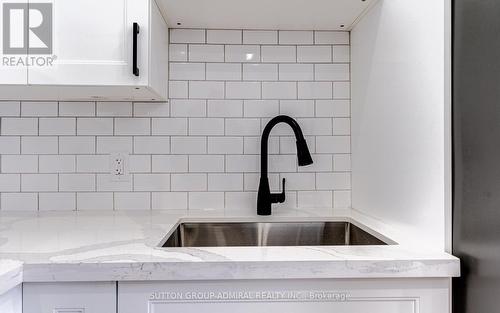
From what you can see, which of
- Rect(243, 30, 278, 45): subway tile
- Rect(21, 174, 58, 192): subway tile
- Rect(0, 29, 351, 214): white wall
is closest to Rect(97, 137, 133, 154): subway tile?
Rect(0, 29, 351, 214): white wall

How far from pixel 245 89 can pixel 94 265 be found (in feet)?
3.00

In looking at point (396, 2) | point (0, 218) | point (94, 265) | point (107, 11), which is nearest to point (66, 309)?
point (94, 265)

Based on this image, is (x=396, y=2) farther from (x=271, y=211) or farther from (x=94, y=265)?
(x=94, y=265)

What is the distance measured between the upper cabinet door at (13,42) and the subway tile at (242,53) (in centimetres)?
70

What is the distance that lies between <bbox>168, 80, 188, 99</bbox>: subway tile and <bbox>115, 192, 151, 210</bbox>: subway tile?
1.35 ft

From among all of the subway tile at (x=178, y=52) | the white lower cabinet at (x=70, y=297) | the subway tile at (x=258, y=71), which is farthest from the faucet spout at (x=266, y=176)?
the white lower cabinet at (x=70, y=297)

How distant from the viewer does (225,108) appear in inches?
56.1

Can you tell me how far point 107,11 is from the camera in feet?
3.51

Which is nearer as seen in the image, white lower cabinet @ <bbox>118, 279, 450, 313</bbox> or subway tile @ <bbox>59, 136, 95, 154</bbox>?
white lower cabinet @ <bbox>118, 279, 450, 313</bbox>

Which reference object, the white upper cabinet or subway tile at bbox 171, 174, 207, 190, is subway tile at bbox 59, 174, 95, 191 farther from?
the white upper cabinet

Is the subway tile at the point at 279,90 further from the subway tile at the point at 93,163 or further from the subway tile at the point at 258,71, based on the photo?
the subway tile at the point at 93,163

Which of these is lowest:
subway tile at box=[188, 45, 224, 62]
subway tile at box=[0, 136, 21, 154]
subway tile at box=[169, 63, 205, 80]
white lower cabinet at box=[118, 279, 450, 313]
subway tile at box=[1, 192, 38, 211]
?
white lower cabinet at box=[118, 279, 450, 313]

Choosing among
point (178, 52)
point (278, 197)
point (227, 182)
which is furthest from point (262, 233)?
point (178, 52)

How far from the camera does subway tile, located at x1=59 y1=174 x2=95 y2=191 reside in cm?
140
